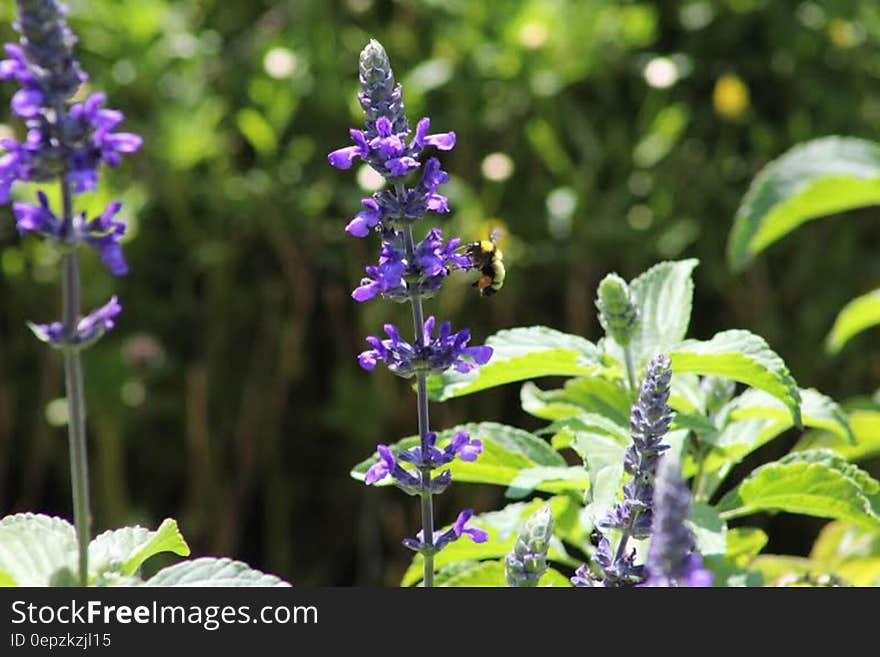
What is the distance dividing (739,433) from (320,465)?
5.99 feet

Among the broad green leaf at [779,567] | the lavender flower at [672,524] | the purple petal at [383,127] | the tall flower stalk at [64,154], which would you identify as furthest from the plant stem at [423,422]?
the broad green leaf at [779,567]

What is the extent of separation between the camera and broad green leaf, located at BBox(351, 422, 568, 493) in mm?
1761

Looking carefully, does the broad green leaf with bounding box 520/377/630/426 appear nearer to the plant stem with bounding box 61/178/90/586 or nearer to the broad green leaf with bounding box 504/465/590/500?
the broad green leaf with bounding box 504/465/590/500

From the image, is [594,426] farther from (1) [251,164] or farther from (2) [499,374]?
(1) [251,164]

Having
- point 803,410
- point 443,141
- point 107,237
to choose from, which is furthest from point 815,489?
point 107,237

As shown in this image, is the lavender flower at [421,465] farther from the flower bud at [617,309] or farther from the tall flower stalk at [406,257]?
the flower bud at [617,309]

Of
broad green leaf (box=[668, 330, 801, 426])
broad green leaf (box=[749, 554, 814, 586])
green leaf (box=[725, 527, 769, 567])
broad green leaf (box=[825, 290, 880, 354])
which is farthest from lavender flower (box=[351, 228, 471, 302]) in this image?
broad green leaf (box=[825, 290, 880, 354])

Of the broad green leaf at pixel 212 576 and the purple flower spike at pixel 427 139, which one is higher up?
the purple flower spike at pixel 427 139

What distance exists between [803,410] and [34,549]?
1003mm

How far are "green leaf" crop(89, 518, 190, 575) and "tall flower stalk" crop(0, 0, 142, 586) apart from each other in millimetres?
203

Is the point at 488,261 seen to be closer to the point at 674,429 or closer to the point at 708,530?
the point at 674,429

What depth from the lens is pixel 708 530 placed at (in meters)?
1.64

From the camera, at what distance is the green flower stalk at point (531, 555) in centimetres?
144

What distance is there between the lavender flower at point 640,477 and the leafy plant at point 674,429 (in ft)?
0.28
